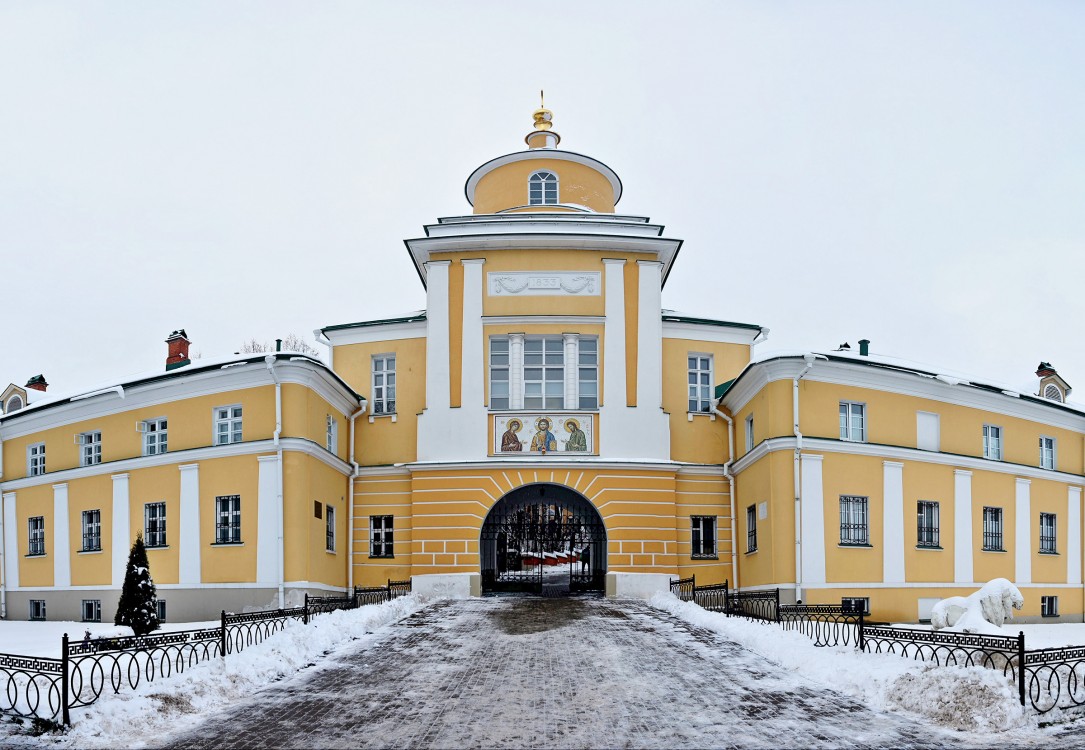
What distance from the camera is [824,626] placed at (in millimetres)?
17578

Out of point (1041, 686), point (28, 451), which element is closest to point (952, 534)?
point (1041, 686)

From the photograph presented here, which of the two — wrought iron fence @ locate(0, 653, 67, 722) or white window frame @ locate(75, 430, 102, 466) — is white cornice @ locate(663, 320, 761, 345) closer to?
white window frame @ locate(75, 430, 102, 466)

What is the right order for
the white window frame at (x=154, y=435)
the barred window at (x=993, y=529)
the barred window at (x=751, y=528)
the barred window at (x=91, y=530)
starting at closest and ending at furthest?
the barred window at (x=751, y=528) < the white window frame at (x=154, y=435) < the barred window at (x=993, y=529) < the barred window at (x=91, y=530)

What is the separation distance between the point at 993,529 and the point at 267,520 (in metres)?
19.3

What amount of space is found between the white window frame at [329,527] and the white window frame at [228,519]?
8.31 ft

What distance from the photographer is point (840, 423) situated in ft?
81.8

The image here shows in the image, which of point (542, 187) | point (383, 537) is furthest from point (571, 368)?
point (542, 187)

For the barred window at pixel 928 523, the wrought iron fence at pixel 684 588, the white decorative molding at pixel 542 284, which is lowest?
the wrought iron fence at pixel 684 588

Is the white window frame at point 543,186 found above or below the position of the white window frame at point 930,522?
above

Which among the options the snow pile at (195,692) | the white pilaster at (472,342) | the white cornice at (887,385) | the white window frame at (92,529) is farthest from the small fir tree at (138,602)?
the white cornice at (887,385)

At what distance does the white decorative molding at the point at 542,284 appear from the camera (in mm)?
28344

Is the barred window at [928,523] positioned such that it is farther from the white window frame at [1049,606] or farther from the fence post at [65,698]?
the fence post at [65,698]

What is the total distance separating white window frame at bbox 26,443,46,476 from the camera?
30.4 m

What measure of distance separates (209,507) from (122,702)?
1390 centimetres
